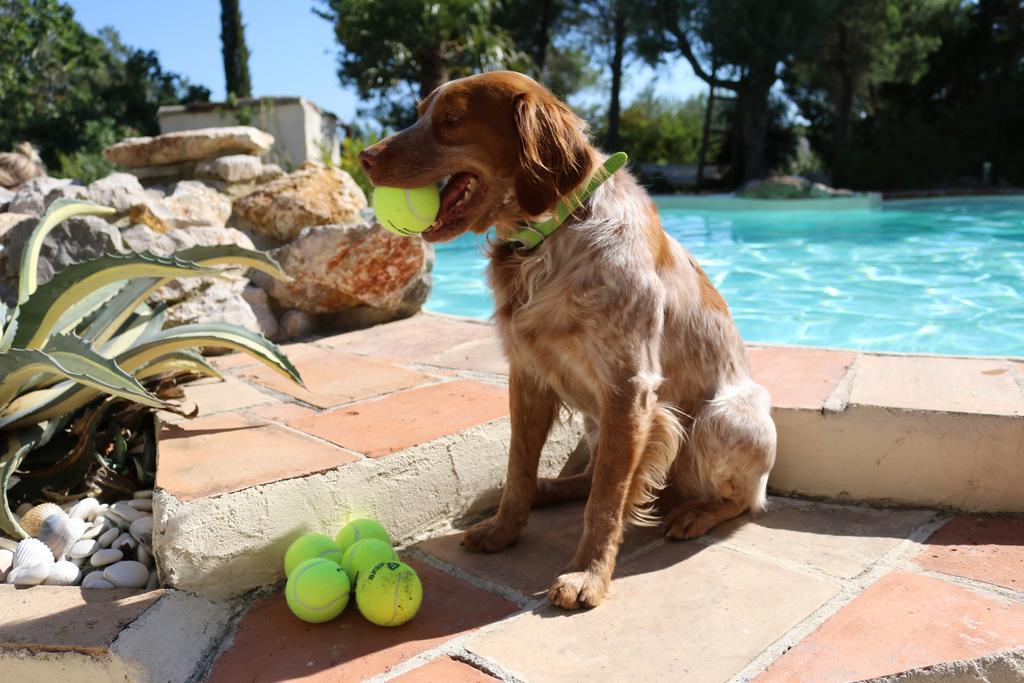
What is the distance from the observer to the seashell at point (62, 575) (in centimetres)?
213

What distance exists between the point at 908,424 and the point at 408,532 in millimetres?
1788

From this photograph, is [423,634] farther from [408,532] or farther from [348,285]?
[348,285]

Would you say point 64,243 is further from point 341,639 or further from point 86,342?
point 341,639

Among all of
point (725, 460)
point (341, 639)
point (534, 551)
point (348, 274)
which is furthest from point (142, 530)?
point (348, 274)

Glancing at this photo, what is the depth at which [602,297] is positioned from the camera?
216 cm

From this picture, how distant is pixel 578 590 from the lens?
204 centimetres

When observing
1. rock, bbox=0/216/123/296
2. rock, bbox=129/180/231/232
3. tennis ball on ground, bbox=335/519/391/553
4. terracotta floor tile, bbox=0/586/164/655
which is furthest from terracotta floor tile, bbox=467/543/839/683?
rock, bbox=129/180/231/232

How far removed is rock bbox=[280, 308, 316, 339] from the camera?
179 inches

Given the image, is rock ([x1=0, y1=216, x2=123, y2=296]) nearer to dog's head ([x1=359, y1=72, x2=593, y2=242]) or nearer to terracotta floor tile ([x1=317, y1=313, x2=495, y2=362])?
terracotta floor tile ([x1=317, y1=313, x2=495, y2=362])

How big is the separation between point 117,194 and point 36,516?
2870 millimetres

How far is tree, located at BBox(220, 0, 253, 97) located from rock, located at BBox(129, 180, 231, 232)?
16.0 metres

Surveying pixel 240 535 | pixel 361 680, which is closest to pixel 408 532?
pixel 240 535

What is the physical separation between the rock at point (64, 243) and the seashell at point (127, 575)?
2.17 meters

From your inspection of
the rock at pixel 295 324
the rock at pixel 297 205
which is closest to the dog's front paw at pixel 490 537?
the rock at pixel 295 324
